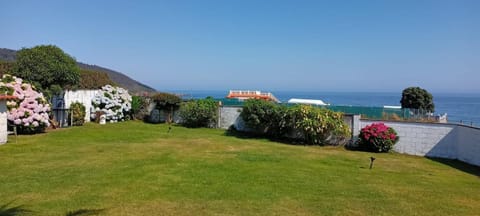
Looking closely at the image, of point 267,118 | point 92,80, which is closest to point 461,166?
point 267,118

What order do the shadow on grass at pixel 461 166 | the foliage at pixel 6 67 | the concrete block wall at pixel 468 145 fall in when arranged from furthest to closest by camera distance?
the foliage at pixel 6 67 → the concrete block wall at pixel 468 145 → the shadow on grass at pixel 461 166

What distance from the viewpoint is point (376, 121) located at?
1471 cm

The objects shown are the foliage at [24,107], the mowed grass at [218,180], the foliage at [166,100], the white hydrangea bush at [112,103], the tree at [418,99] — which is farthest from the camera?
the tree at [418,99]

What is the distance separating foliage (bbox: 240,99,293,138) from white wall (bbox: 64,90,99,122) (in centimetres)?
834

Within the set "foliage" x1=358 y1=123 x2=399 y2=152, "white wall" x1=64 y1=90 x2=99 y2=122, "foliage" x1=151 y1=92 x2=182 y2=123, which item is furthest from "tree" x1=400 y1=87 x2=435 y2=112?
"white wall" x1=64 y1=90 x2=99 y2=122

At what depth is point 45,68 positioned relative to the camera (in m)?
16.3

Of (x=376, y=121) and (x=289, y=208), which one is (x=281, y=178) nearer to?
(x=289, y=208)

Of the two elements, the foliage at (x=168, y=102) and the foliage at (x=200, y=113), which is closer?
the foliage at (x=200, y=113)

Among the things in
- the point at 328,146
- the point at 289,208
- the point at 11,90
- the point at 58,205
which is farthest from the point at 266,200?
the point at 11,90

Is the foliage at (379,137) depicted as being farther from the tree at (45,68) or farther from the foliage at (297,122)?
the tree at (45,68)

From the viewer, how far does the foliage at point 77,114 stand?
17.6 m

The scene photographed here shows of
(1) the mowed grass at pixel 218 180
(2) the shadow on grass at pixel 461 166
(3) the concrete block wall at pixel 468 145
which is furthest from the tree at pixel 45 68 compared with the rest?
(3) the concrete block wall at pixel 468 145

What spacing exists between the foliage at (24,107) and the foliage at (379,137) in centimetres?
1312

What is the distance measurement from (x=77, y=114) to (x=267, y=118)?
9.40 metres
